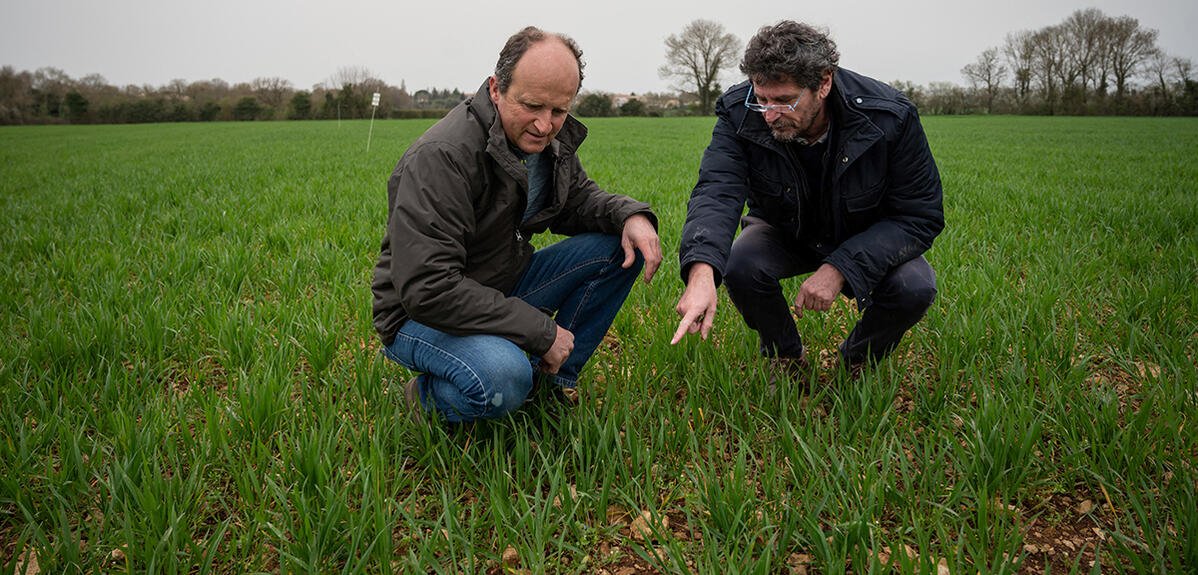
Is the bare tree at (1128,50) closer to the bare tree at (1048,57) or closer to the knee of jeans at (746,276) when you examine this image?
the bare tree at (1048,57)

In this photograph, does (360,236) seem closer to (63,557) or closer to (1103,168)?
(63,557)

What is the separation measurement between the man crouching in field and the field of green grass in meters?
0.22

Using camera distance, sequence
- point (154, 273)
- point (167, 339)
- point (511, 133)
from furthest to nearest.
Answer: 1. point (154, 273)
2. point (167, 339)
3. point (511, 133)

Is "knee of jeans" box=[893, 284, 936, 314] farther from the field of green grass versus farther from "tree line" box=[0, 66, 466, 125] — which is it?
"tree line" box=[0, 66, 466, 125]

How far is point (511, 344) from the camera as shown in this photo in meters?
2.00

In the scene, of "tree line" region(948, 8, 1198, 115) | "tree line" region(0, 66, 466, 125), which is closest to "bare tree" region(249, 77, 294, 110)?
"tree line" region(0, 66, 466, 125)

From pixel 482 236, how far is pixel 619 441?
30.7 inches

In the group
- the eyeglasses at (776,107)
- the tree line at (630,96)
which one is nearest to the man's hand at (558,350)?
the eyeglasses at (776,107)

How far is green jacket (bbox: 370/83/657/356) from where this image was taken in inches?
74.1

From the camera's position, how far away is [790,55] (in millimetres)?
2201

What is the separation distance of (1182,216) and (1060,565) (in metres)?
4.99

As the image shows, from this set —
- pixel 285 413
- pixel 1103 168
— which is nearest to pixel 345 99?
pixel 1103 168

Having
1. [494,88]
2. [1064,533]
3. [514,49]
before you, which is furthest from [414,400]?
[1064,533]

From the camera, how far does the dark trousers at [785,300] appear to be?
248 cm
